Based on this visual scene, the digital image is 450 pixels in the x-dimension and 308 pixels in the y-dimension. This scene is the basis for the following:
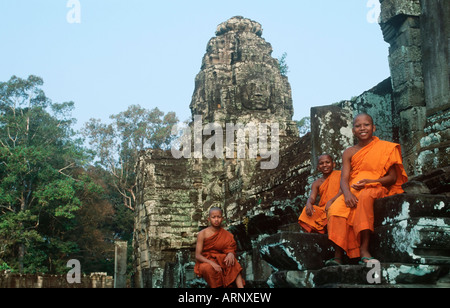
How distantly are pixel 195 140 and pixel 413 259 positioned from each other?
10389 mm

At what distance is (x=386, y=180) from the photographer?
386 centimetres

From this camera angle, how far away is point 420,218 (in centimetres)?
330

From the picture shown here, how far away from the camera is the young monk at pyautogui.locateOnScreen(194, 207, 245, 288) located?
493cm

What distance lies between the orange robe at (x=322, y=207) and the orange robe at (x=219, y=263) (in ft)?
2.83

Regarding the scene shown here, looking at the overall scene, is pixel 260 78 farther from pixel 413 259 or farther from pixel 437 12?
pixel 413 259

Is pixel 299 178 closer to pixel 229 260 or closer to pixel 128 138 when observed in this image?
pixel 229 260

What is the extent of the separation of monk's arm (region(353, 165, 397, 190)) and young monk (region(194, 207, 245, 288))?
170 cm

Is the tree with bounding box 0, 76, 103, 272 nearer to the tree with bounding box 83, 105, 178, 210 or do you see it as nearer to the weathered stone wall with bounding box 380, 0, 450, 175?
the tree with bounding box 83, 105, 178, 210

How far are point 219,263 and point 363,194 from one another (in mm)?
1971

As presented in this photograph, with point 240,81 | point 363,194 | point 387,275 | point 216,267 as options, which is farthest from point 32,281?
point 387,275

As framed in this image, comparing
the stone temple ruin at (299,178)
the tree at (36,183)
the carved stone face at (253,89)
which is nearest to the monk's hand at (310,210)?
the stone temple ruin at (299,178)

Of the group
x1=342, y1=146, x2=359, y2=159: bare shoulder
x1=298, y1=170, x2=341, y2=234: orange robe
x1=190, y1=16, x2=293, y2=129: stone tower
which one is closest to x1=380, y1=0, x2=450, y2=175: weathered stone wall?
x1=298, y1=170, x2=341, y2=234: orange robe

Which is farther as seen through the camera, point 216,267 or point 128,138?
point 128,138
